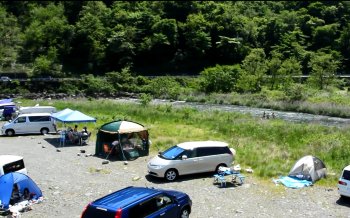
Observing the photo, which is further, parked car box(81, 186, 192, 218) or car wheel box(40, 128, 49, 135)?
car wheel box(40, 128, 49, 135)

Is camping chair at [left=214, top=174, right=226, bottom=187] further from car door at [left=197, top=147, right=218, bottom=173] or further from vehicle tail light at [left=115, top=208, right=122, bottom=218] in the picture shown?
vehicle tail light at [left=115, top=208, right=122, bottom=218]

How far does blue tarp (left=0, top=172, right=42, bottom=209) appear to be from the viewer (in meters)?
15.2

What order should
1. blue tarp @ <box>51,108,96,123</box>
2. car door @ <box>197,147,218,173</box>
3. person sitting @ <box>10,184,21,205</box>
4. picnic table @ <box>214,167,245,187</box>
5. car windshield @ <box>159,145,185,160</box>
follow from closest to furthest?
1. person sitting @ <box>10,184,21,205</box>
2. picnic table @ <box>214,167,245,187</box>
3. car windshield @ <box>159,145,185,160</box>
4. car door @ <box>197,147,218,173</box>
5. blue tarp @ <box>51,108,96,123</box>

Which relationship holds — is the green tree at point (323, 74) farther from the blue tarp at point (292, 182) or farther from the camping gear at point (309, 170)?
the blue tarp at point (292, 182)

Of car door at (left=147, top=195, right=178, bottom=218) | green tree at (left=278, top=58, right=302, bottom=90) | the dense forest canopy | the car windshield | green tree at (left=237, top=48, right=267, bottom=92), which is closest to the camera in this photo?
car door at (left=147, top=195, right=178, bottom=218)

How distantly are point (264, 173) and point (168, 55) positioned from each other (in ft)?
227

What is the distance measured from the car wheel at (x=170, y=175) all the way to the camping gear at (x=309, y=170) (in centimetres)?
491

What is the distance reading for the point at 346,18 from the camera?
97.9 m

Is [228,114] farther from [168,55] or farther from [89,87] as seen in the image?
[168,55]

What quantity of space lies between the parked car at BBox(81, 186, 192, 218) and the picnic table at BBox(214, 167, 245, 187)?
556 cm

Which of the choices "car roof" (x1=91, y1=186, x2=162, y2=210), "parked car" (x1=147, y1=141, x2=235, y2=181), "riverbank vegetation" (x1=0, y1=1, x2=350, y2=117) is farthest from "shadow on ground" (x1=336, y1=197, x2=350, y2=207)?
"riverbank vegetation" (x1=0, y1=1, x2=350, y2=117)

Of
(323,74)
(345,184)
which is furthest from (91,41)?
(345,184)

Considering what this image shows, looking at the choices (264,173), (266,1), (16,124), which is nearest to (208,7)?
(266,1)

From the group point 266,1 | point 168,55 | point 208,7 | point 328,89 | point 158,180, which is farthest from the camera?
point 266,1
